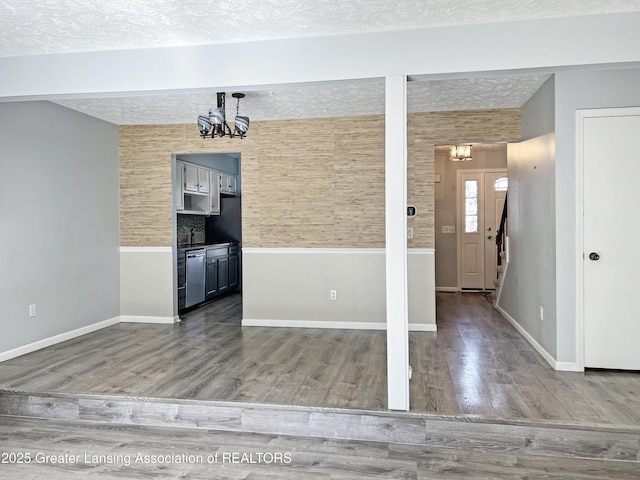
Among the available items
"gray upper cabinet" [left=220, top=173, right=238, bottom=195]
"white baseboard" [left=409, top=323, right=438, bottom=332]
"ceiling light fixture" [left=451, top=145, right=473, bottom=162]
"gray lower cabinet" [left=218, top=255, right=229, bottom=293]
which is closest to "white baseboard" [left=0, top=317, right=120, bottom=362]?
"gray lower cabinet" [left=218, top=255, right=229, bottom=293]

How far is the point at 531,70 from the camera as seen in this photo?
2.74m


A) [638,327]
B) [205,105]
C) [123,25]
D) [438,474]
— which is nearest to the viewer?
[438,474]

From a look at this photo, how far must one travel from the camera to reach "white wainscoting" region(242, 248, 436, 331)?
509cm

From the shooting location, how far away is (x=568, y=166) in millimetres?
3664

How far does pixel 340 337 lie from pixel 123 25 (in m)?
3.49

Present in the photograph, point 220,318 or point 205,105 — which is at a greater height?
point 205,105

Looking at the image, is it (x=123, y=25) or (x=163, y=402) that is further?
(x=163, y=402)

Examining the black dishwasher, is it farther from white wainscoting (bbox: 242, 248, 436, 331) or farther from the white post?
the white post

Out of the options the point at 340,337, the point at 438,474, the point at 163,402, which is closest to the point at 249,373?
the point at 163,402

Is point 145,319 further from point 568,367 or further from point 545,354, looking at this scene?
point 568,367

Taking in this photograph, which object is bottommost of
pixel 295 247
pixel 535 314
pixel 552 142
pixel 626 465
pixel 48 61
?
pixel 626 465

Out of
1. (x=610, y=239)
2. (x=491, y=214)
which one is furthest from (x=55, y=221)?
(x=491, y=214)

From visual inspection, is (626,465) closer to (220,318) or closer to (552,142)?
(552,142)

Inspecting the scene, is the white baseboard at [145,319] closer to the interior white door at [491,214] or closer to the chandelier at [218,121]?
the chandelier at [218,121]
